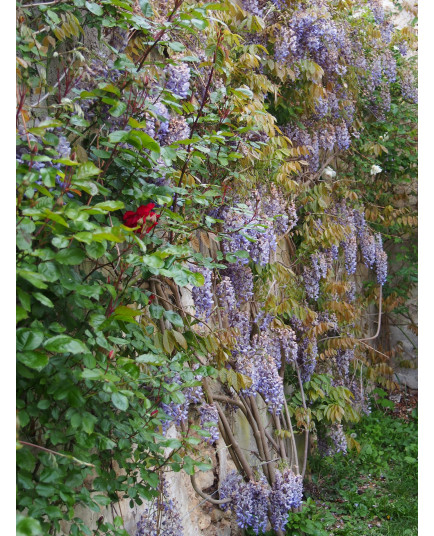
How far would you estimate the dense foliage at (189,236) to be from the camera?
119 cm

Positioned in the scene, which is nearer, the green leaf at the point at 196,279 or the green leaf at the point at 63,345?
the green leaf at the point at 63,345

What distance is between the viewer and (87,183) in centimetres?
118

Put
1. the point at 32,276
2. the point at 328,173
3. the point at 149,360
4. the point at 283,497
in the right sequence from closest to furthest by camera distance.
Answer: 1. the point at 32,276
2. the point at 149,360
3. the point at 283,497
4. the point at 328,173

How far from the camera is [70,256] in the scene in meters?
1.13

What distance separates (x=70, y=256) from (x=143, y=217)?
15.0 inches

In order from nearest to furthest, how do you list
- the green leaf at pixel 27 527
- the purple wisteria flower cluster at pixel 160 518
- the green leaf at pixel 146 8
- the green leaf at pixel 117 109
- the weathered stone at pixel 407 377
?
the green leaf at pixel 27 527 < the green leaf at pixel 117 109 < the green leaf at pixel 146 8 < the purple wisteria flower cluster at pixel 160 518 < the weathered stone at pixel 407 377

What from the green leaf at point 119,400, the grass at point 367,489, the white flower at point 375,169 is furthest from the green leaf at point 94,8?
the white flower at point 375,169

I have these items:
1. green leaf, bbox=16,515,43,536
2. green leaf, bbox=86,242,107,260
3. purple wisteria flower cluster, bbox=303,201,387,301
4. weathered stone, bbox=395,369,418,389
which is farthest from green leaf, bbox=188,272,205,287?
weathered stone, bbox=395,369,418,389

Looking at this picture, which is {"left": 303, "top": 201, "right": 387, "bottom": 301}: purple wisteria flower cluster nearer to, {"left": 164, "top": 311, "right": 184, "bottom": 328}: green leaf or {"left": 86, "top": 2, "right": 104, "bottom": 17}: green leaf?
{"left": 164, "top": 311, "right": 184, "bottom": 328}: green leaf

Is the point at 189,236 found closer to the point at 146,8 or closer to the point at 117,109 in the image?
the point at 117,109

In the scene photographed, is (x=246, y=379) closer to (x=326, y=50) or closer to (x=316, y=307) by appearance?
(x=316, y=307)

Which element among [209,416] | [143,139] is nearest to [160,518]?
[209,416]

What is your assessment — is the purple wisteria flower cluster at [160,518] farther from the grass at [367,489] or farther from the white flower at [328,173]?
the white flower at [328,173]

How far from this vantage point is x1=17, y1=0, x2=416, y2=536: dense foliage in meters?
1.19
